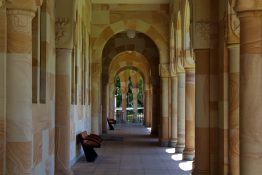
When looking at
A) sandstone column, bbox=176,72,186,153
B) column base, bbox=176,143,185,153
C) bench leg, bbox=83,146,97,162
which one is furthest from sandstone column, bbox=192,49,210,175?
column base, bbox=176,143,185,153

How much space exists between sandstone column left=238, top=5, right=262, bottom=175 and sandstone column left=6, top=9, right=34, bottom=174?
8.44 feet

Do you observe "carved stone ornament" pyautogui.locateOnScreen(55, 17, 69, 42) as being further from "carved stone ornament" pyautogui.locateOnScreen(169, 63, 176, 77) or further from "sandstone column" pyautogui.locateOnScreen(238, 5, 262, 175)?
"carved stone ornament" pyautogui.locateOnScreen(169, 63, 176, 77)

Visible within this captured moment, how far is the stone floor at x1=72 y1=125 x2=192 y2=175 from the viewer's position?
11.0 meters

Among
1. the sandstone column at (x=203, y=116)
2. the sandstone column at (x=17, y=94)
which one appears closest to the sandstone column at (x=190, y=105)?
the sandstone column at (x=203, y=116)

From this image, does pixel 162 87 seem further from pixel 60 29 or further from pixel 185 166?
pixel 60 29

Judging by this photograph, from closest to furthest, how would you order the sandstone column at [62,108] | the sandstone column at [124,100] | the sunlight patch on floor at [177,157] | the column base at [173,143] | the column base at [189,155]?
Result: the sandstone column at [62,108], the column base at [189,155], the sunlight patch on floor at [177,157], the column base at [173,143], the sandstone column at [124,100]

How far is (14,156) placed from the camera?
19.7 ft

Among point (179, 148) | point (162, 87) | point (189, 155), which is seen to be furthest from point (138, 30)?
point (189, 155)

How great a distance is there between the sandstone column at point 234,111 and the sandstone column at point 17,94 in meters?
3.47

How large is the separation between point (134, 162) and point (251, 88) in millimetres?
7316

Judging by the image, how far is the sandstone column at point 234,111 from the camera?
798cm

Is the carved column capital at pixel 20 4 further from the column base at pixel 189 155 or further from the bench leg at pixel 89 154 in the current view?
the column base at pixel 189 155

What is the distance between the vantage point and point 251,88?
5.73 metres

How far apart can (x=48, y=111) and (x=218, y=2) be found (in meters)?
3.63
